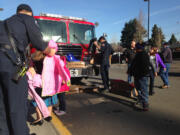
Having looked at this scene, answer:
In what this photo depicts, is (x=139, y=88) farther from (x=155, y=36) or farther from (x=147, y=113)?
(x=155, y=36)

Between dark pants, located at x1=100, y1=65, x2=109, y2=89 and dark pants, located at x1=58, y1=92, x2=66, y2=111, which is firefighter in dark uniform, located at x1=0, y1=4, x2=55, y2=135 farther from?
dark pants, located at x1=100, y1=65, x2=109, y2=89

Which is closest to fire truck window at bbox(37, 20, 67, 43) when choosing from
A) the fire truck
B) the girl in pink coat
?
the fire truck

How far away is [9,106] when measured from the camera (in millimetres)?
1986

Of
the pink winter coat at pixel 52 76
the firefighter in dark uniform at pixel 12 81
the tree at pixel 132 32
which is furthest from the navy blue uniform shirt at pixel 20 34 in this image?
the tree at pixel 132 32

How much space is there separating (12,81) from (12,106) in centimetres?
32

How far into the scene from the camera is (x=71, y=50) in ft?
22.5

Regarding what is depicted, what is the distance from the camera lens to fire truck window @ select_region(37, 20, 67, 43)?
21.2ft

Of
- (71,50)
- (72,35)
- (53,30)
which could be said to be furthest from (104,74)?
(53,30)

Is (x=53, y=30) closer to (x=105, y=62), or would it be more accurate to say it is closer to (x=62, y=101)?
(x=105, y=62)

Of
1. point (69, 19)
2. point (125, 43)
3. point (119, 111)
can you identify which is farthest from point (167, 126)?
point (125, 43)

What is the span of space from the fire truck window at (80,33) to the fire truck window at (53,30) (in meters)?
0.36

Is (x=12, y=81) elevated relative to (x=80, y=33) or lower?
lower

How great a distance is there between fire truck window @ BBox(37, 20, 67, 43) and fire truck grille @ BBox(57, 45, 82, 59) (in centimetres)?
32

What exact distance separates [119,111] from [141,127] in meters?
0.97
